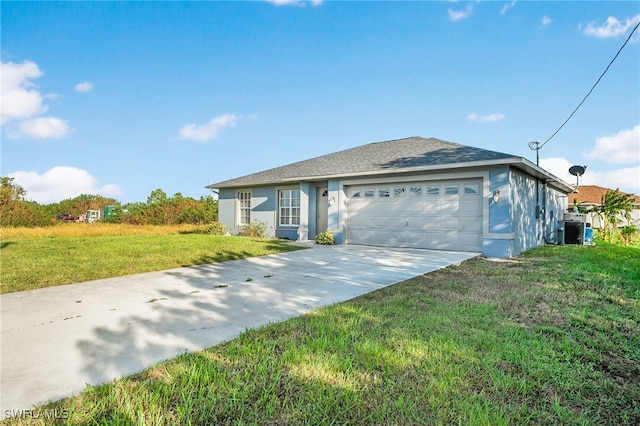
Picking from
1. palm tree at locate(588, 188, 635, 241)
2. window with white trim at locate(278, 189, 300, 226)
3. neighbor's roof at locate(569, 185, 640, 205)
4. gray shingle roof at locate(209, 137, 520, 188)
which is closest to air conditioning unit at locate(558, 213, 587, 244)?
palm tree at locate(588, 188, 635, 241)

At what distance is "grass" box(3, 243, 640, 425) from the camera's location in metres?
1.85

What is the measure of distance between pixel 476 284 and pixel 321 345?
376 cm

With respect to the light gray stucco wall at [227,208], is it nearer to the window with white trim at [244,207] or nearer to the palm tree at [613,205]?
the window with white trim at [244,207]

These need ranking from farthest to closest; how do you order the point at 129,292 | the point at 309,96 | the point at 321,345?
the point at 309,96 → the point at 129,292 → the point at 321,345

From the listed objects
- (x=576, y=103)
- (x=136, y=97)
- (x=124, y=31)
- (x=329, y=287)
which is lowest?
(x=329, y=287)

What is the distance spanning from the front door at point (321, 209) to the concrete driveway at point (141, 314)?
6.88m

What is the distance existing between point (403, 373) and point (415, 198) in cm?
904

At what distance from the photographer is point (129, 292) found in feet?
15.6

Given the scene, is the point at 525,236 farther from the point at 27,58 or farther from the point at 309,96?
the point at 27,58

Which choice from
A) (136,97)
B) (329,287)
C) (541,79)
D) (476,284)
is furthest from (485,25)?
(136,97)

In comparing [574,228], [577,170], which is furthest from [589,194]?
[574,228]

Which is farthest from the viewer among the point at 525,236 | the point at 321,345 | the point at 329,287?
the point at 525,236

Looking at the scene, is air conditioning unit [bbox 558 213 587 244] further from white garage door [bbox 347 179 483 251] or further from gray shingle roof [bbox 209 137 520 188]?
white garage door [bbox 347 179 483 251]

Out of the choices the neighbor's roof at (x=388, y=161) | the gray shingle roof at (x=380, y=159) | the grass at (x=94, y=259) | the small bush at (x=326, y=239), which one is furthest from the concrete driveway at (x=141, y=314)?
the small bush at (x=326, y=239)
